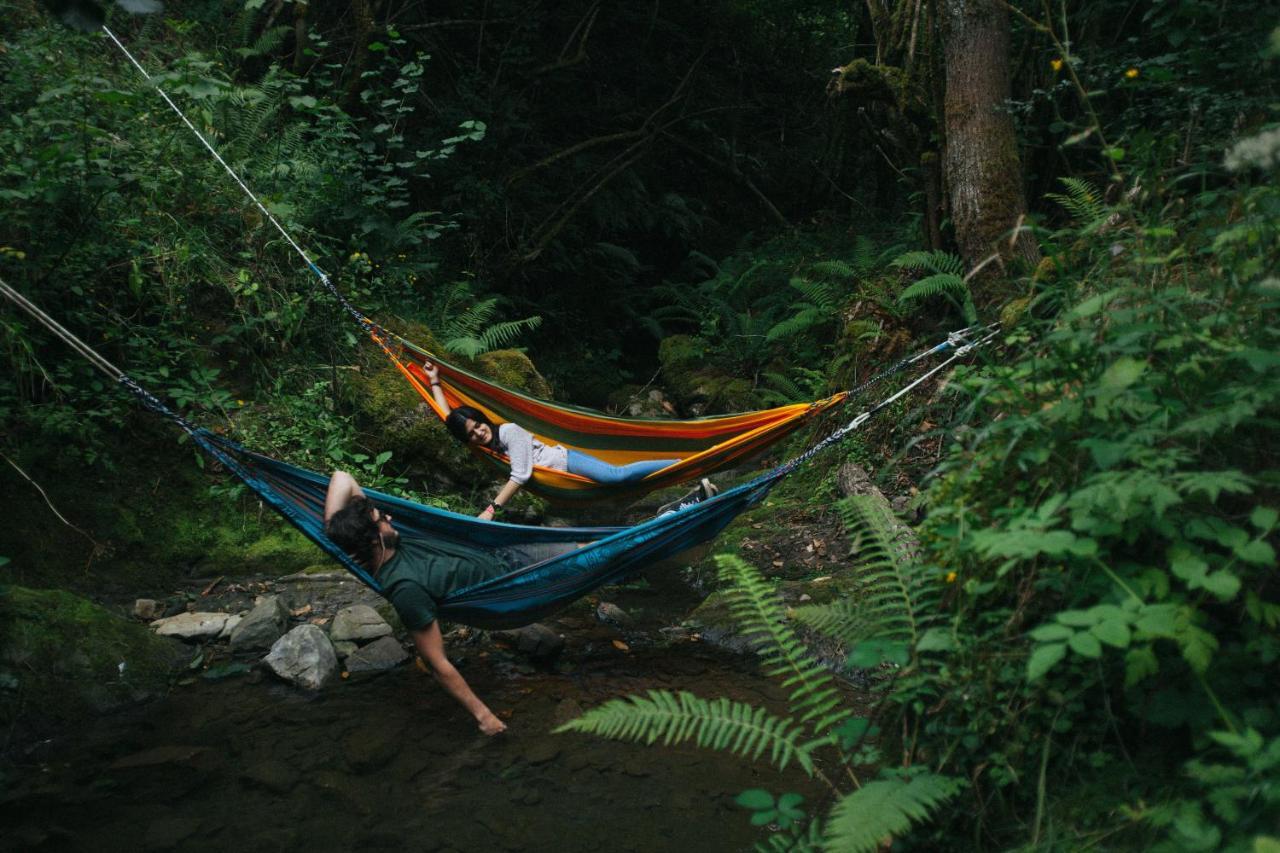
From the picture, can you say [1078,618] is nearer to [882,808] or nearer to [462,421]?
[882,808]

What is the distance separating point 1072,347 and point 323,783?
2178 millimetres

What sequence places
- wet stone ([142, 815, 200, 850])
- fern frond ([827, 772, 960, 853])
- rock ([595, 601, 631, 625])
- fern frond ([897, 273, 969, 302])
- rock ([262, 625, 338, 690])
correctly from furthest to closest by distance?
1. fern frond ([897, 273, 969, 302])
2. rock ([595, 601, 631, 625])
3. rock ([262, 625, 338, 690])
4. wet stone ([142, 815, 200, 850])
5. fern frond ([827, 772, 960, 853])

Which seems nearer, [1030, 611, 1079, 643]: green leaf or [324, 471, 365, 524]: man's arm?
[1030, 611, 1079, 643]: green leaf

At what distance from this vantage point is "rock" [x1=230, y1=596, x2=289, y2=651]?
3.00m

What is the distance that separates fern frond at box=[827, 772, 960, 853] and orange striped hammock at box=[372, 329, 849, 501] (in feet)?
6.80

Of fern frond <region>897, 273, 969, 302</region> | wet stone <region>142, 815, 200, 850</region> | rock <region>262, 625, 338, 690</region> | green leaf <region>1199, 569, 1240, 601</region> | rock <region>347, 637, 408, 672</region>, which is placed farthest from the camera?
fern frond <region>897, 273, 969, 302</region>

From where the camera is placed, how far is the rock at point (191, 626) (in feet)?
9.80

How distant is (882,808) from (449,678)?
1531mm

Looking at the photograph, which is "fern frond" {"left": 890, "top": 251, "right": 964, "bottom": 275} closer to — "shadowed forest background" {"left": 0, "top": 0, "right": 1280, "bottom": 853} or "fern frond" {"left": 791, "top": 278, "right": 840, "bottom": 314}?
"shadowed forest background" {"left": 0, "top": 0, "right": 1280, "bottom": 853}

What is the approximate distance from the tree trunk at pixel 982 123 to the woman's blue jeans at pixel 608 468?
182cm

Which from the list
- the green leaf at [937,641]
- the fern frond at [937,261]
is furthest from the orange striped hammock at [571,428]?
the green leaf at [937,641]

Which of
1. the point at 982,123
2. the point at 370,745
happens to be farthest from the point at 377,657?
the point at 982,123

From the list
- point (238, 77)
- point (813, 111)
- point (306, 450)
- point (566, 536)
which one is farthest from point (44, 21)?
point (813, 111)

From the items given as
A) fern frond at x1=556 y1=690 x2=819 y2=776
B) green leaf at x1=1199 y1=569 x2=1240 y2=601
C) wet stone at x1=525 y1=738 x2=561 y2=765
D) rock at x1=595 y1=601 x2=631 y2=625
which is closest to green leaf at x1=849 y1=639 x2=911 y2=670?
fern frond at x1=556 y1=690 x2=819 y2=776
